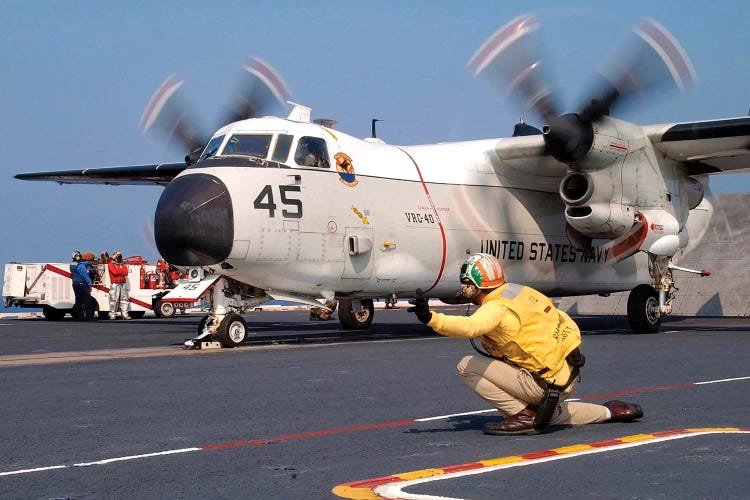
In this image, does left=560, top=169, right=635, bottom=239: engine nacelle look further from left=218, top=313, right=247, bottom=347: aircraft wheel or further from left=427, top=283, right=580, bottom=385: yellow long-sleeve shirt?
left=427, top=283, right=580, bottom=385: yellow long-sleeve shirt

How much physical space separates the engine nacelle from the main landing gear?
5.65 ft

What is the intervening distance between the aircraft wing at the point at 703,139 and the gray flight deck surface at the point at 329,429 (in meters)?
5.91

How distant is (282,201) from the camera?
54.5 feet

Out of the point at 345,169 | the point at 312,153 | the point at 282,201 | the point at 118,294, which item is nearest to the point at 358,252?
the point at 345,169

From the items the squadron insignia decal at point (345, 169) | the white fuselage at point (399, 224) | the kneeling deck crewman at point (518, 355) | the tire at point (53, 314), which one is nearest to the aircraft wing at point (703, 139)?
the white fuselage at point (399, 224)

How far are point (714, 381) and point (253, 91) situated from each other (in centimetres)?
1251

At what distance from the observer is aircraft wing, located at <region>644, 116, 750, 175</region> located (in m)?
19.6

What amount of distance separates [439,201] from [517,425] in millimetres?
12417

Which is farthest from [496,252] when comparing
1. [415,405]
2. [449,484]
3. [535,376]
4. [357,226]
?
[449,484]

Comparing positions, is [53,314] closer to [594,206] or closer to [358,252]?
[358,252]

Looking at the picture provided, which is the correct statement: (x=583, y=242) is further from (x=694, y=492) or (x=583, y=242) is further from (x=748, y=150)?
(x=694, y=492)

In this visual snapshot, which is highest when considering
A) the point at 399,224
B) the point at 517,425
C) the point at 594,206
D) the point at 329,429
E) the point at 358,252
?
the point at 594,206

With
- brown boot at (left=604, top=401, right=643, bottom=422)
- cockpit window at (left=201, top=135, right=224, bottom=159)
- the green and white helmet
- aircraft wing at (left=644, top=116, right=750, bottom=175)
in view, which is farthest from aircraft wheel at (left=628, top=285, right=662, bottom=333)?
the green and white helmet

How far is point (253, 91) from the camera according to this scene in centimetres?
2070
